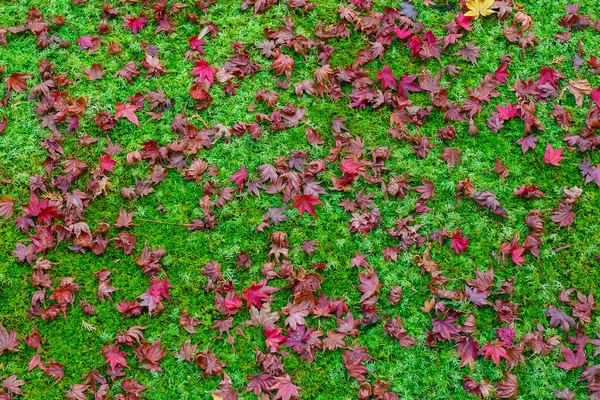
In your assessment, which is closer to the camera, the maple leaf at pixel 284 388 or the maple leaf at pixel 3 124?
the maple leaf at pixel 284 388

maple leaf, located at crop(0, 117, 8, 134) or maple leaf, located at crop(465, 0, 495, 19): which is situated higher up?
maple leaf, located at crop(465, 0, 495, 19)

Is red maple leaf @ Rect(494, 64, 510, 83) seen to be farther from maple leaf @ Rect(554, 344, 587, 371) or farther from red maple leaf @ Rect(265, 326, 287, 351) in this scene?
red maple leaf @ Rect(265, 326, 287, 351)

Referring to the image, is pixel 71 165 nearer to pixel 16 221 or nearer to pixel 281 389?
pixel 16 221

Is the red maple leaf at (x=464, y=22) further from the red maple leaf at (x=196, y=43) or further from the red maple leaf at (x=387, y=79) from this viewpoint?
the red maple leaf at (x=196, y=43)

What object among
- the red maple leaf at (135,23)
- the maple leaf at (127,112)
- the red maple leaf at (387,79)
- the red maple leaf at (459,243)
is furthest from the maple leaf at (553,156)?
the red maple leaf at (135,23)

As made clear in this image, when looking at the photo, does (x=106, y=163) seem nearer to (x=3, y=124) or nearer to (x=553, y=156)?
(x=3, y=124)

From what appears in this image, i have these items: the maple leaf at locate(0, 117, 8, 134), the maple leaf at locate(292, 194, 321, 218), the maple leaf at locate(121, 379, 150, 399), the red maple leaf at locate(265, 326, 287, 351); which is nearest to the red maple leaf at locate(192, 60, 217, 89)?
the maple leaf at locate(292, 194, 321, 218)
